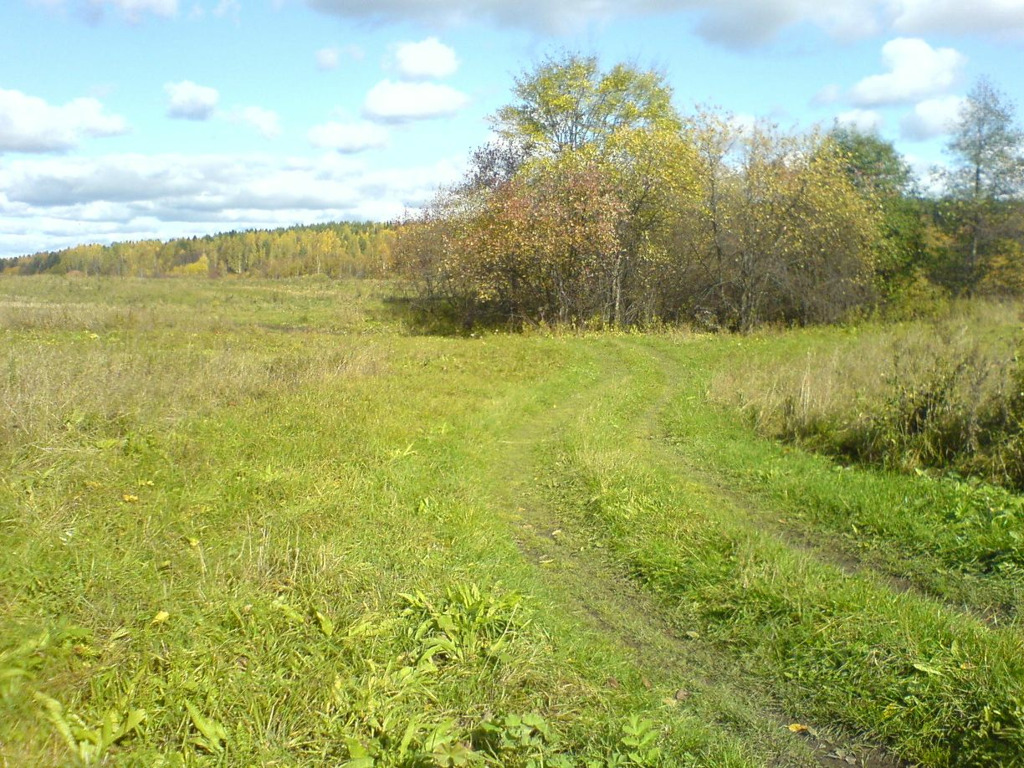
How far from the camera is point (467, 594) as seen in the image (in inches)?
195

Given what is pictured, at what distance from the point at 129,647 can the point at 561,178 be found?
2307 cm

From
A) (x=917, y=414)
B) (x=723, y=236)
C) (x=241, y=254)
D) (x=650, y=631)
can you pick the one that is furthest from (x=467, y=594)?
(x=241, y=254)

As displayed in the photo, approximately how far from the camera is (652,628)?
5.12 metres

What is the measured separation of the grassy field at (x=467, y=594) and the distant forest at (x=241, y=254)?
8509cm

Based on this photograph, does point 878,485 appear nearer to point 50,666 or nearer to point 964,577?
point 964,577

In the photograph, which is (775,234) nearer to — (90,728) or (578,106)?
(578,106)

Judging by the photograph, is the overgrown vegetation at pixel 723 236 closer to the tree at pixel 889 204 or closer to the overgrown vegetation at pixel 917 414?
the tree at pixel 889 204

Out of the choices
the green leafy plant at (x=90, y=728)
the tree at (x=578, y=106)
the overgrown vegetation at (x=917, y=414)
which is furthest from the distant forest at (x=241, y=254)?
the green leafy plant at (x=90, y=728)

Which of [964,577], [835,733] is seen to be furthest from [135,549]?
[964,577]

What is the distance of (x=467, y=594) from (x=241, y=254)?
123 metres

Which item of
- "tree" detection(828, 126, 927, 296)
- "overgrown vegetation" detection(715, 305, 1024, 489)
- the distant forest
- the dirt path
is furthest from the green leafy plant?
the distant forest

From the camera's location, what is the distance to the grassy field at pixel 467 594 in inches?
148

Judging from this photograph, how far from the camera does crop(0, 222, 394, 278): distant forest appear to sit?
333 feet

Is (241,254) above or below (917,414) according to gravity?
above
